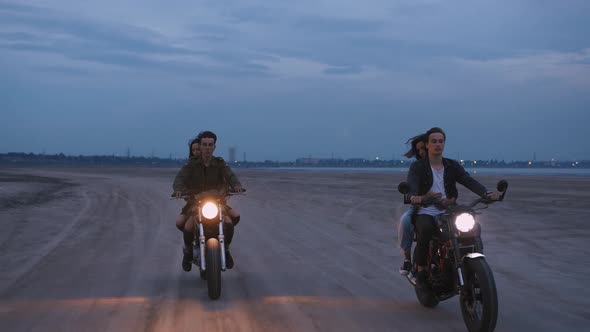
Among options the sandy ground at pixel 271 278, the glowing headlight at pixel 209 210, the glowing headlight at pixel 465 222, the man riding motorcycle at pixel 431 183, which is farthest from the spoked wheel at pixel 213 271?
the glowing headlight at pixel 465 222

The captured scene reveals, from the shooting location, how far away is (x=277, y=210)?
17422mm

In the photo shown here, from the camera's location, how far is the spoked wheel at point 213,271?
6.20 metres

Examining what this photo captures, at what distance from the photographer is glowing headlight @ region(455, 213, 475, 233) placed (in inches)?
202

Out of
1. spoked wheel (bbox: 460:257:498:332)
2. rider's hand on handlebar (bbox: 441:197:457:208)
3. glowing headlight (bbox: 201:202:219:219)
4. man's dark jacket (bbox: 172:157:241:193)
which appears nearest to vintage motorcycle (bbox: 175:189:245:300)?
glowing headlight (bbox: 201:202:219:219)

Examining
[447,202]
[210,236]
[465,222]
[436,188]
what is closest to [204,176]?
[210,236]

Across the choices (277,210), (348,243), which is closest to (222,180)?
(348,243)

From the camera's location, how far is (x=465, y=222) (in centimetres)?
514

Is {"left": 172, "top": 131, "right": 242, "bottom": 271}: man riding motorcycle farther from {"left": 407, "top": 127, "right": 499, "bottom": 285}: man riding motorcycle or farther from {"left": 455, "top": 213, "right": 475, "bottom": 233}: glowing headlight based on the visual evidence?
{"left": 455, "top": 213, "right": 475, "bottom": 233}: glowing headlight

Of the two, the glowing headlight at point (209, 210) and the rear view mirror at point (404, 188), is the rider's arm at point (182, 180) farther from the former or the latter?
the rear view mirror at point (404, 188)

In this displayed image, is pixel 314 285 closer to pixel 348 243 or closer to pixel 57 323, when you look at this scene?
pixel 57 323

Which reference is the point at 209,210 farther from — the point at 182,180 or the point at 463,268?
the point at 463,268

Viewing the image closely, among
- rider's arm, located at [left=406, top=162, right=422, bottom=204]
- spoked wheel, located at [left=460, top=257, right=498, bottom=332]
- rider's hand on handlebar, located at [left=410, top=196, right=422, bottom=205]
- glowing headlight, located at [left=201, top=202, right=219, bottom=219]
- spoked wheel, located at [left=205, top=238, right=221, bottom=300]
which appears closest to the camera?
spoked wheel, located at [left=460, top=257, right=498, bottom=332]

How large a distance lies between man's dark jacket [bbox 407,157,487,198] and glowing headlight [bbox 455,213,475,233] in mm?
572

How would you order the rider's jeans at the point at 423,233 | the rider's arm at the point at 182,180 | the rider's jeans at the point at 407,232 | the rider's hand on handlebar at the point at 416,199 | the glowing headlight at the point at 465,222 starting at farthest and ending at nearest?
1. the rider's arm at the point at 182,180
2. the rider's jeans at the point at 407,232
3. the rider's jeans at the point at 423,233
4. the rider's hand on handlebar at the point at 416,199
5. the glowing headlight at the point at 465,222
